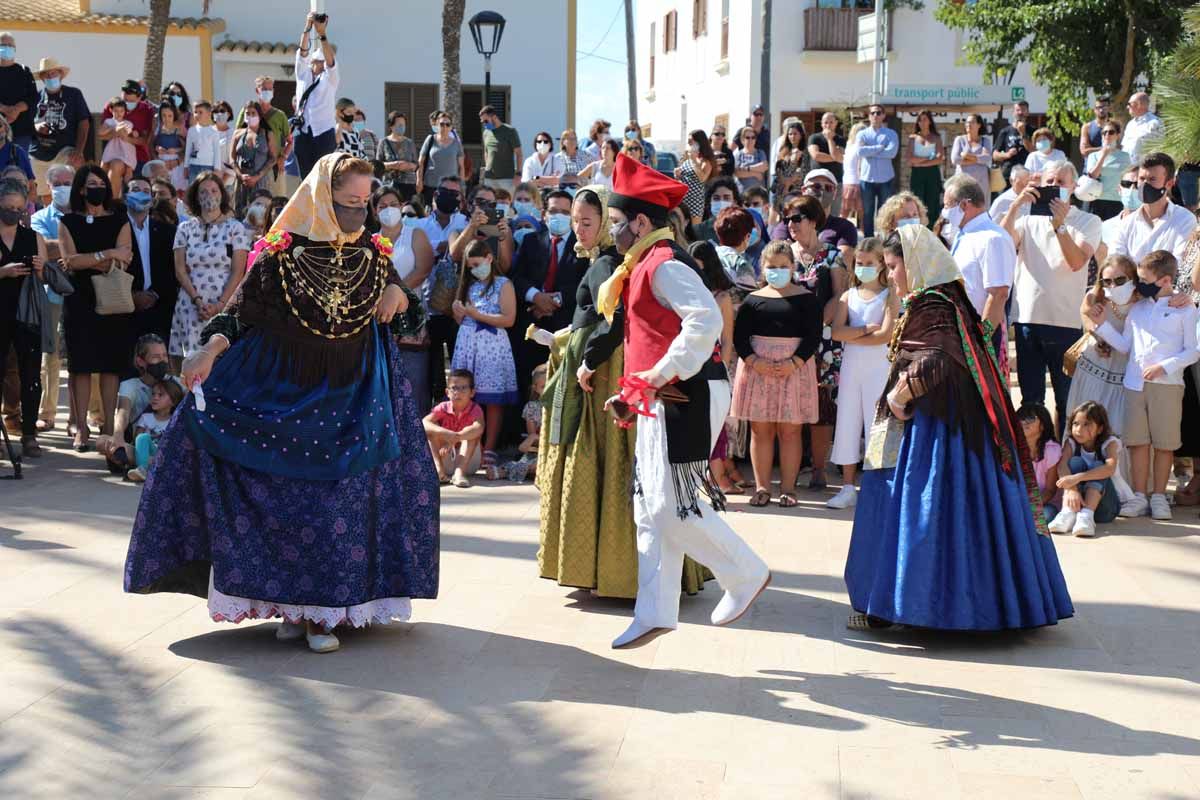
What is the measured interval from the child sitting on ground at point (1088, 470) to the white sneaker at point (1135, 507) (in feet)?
0.60

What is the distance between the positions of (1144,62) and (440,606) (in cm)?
1968

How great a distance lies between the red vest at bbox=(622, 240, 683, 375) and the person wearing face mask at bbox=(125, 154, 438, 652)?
1.09 metres

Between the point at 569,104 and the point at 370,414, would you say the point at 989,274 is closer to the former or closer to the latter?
the point at 370,414

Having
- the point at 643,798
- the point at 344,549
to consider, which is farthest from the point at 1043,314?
the point at 643,798

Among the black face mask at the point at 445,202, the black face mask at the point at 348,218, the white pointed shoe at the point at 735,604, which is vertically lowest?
the white pointed shoe at the point at 735,604

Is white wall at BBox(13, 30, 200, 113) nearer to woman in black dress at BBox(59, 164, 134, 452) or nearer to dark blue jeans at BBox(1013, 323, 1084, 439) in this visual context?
woman in black dress at BBox(59, 164, 134, 452)

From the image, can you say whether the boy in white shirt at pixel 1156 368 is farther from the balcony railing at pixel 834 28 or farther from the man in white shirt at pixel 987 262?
the balcony railing at pixel 834 28

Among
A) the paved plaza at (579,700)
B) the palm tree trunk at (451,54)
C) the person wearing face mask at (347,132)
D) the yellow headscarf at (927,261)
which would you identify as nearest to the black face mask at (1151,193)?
the paved plaza at (579,700)

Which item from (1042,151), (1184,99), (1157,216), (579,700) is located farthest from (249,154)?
(579,700)

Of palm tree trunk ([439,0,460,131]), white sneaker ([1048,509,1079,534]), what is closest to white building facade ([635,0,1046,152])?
palm tree trunk ([439,0,460,131])

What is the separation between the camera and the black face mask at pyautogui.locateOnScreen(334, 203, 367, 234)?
5945 mm

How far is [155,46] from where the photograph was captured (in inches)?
980

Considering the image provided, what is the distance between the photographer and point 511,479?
1013cm

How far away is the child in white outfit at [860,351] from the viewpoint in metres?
9.09
